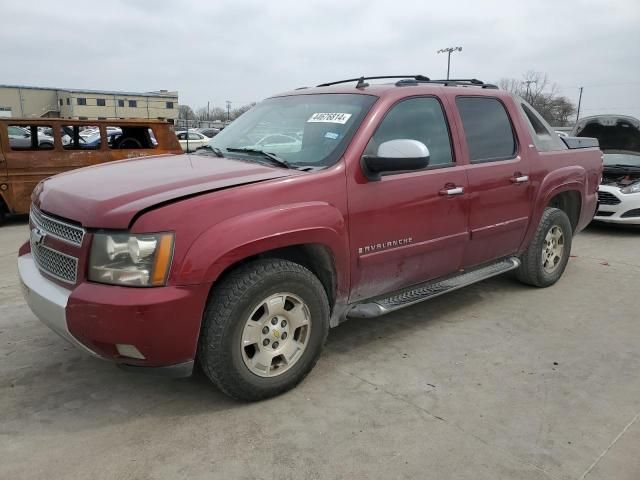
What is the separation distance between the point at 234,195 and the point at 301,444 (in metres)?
1.32

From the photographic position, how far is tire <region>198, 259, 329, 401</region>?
2.71 metres

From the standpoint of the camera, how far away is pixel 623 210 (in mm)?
7934

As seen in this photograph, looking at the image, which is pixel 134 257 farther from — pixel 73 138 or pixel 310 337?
pixel 73 138

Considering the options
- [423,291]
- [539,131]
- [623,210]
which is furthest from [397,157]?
[623,210]

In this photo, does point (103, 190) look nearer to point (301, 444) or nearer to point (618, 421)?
point (301, 444)

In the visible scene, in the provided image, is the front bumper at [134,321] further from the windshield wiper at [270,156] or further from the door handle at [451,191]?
the door handle at [451,191]

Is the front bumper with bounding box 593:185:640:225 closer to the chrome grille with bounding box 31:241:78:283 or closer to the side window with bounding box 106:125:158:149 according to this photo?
the chrome grille with bounding box 31:241:78:283

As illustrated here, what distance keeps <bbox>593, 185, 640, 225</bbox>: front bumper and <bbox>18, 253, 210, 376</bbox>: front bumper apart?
728 centimetres

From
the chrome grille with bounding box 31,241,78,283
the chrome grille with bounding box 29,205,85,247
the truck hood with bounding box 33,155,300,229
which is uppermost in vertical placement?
the truck hood with bounding box 33,155,300,229

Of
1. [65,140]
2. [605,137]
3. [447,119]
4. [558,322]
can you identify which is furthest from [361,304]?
[605,137]

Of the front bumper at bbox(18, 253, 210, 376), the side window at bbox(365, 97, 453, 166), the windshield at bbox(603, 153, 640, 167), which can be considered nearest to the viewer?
the front bumper at bbox(18, 253, 210, 376)

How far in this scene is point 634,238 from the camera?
25.8ft

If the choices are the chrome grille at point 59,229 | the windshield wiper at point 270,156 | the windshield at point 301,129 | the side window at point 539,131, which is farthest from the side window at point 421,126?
the chrome grille at point 59,229

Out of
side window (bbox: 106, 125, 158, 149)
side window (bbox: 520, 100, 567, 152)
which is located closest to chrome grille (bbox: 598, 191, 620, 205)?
side window (bbox: 520, 100, 567, 152)
